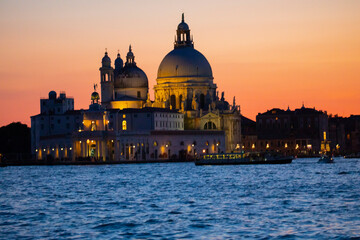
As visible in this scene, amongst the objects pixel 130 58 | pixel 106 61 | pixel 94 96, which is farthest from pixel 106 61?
pixel 94 96

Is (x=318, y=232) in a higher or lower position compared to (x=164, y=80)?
lower

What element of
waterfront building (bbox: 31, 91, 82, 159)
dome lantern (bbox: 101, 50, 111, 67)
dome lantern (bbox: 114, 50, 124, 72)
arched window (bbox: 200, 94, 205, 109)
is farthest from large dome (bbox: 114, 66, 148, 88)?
arched window (bbox: 200, 94, 205, 109)

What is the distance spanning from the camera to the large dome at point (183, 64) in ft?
477

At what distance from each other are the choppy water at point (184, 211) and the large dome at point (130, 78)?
8549 centimetres

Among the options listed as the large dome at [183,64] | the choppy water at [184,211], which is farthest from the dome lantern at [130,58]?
the choppy water at [184,211]

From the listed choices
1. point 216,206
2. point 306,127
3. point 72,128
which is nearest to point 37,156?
point 72,128

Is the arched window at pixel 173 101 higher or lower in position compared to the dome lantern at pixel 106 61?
lower

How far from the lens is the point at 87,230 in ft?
120

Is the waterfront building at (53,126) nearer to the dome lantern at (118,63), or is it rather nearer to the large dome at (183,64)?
the dome lantern at (118,63)

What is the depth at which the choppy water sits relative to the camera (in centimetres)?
3550

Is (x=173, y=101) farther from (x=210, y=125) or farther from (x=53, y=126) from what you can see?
(x=53, y=126)

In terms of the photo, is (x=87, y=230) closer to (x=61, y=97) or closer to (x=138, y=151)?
(x=138, y=151)

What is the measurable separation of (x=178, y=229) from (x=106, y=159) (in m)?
87.2

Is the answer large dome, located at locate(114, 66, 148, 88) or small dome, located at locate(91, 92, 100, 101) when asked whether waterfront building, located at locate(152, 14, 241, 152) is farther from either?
small dome, located at locate(91, 92, 100, 101)
